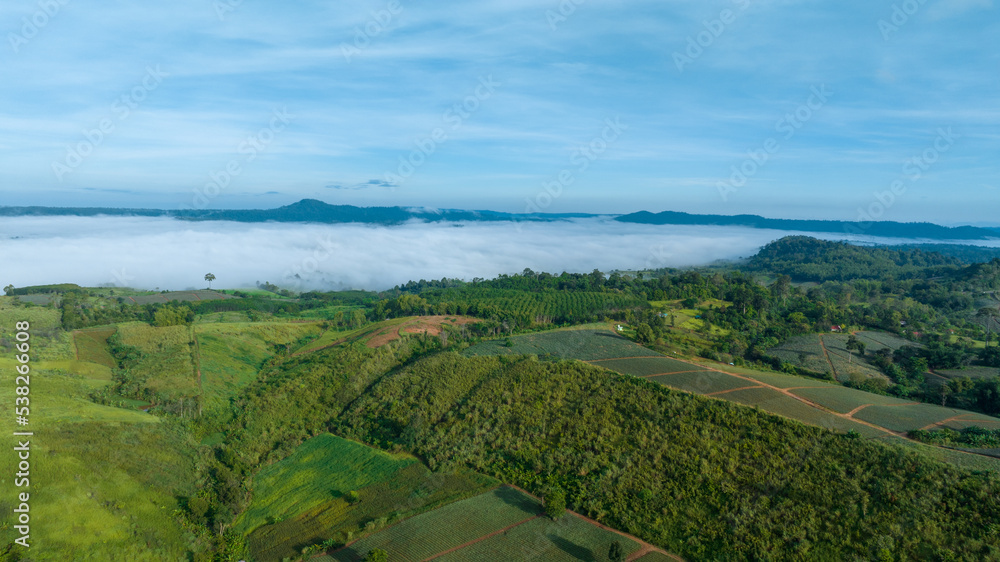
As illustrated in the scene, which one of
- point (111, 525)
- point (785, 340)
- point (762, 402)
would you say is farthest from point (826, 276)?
point (111, 525)

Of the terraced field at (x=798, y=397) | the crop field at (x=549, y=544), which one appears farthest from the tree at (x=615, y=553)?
the terraced field at (x=798, y=397)

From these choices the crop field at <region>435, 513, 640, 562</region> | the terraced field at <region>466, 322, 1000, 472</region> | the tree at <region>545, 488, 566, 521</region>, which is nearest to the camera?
the crop field at <region>435, 513, 640, 562</region>

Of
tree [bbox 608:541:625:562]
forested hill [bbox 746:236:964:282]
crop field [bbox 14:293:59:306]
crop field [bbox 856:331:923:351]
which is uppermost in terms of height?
forested hill [bbox 746:236:964:282]

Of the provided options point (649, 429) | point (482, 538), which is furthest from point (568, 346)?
point (482, 538)

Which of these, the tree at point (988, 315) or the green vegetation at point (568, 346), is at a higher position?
the tree at point (988, 315)

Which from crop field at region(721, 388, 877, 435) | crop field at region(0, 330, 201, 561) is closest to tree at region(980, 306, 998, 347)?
crop field at region(721, 388, 877, 435)

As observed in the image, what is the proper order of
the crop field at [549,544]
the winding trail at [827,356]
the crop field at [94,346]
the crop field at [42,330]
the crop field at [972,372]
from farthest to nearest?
the crop field at [94,346]
the winding trail at [827,356]
the crop field at [42,330]
the crop field at [972,372]
the crop field at [549,544]

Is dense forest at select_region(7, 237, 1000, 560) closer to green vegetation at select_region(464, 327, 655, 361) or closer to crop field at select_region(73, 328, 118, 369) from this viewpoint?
crop field at select_region(73, 328, 118, 369)

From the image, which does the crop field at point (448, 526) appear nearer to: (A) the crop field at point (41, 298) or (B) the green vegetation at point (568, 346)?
(B) the green vegetation at point (568, 346)
